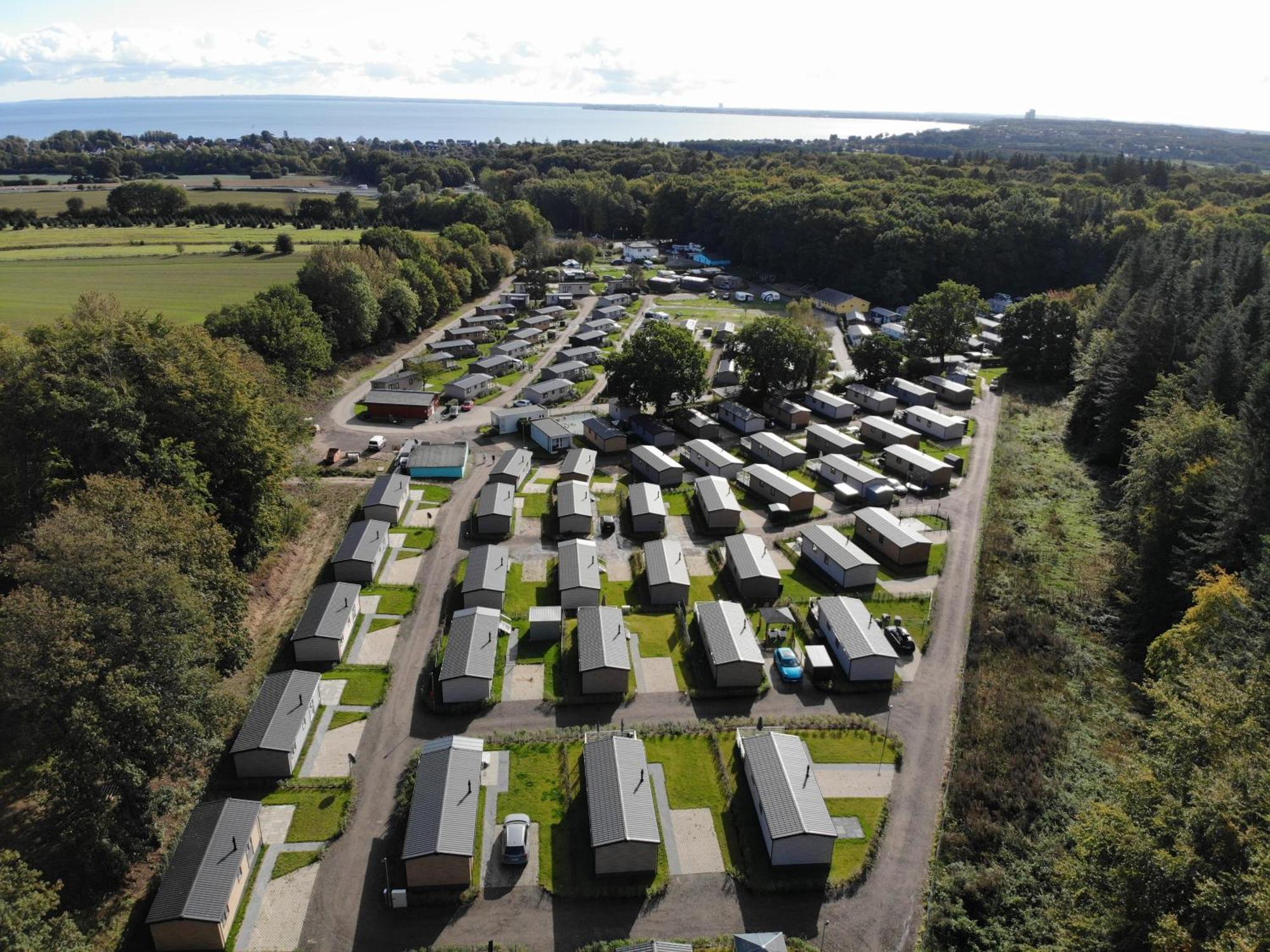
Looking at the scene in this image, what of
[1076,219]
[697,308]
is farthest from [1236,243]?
[697,308]

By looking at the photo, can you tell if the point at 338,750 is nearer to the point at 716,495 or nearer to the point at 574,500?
the point at 574,500

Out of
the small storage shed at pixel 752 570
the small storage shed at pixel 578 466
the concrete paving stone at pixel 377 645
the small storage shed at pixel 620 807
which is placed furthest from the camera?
the small storage shed at pixel 578 466

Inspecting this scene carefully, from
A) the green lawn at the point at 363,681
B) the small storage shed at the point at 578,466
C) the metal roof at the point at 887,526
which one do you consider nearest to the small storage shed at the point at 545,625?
the green lawn at the point at 363,681

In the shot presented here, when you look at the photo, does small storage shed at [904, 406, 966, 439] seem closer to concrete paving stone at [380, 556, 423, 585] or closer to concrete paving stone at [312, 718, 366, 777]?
concrete paving stone at [380, 556, 423, 585]

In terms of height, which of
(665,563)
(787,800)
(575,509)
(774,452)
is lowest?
(774,452)

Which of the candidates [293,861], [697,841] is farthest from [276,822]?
[697,841]

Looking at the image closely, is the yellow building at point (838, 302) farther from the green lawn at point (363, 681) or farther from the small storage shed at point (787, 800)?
the green lawn at point (363, 681)

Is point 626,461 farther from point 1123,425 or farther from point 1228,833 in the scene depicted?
point 1228,833
